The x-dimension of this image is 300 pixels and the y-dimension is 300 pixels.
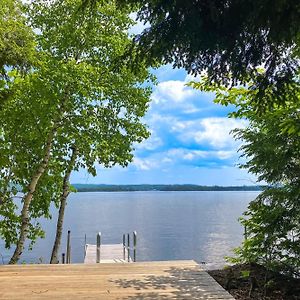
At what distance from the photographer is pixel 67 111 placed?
390 inches

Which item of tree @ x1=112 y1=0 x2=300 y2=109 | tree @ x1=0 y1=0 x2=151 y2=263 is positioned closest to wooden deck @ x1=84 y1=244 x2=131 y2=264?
tree @ x1=0 y1=0 x2=151 y2=263

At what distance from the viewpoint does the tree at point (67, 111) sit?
28.8 ft

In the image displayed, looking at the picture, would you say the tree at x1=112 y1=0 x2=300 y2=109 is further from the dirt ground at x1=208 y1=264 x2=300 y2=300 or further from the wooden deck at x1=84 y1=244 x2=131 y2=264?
the wooden deck at x1=84 y1=244 x2=131 y2=264

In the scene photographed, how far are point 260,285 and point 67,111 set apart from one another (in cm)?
690

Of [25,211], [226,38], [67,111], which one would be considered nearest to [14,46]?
[226,38]

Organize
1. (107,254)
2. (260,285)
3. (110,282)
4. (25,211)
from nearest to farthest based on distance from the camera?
1. (110,282)
2. (260,285)
3. (25,211)
4. (107,254)

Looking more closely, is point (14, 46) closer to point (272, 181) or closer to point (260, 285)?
point (272, 181)

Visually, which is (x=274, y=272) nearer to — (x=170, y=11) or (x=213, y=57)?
(x=213, y=57)

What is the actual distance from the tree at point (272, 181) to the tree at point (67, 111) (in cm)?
491

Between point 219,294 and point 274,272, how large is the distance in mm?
1291

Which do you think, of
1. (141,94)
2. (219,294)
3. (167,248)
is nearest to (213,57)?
(219,294)

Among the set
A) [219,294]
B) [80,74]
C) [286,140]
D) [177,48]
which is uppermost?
[80,74]

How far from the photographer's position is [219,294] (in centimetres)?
362

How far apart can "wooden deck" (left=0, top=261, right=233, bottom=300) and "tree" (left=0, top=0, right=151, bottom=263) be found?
14.7ft
